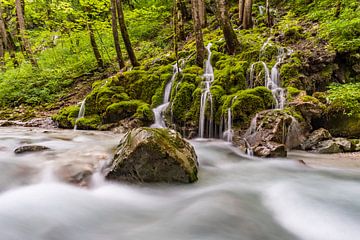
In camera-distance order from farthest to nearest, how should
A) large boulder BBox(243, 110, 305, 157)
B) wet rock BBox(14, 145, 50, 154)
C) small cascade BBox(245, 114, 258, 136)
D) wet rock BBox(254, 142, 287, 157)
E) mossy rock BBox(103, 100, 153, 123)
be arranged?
mossy rock BBox(103, 100, 153, 123)
small cascade BBox(245, 114, 258, 136)
large boulder BBox(243, 110, 305, 157)
wet rock BBox(254, 142, 287, 157)
wet rock BBox(14, 145, 50, 154)

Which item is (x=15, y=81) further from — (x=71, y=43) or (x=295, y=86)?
(x=295, y=86)

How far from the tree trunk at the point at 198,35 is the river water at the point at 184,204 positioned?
4.83m

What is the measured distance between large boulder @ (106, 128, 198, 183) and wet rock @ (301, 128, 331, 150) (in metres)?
3.11

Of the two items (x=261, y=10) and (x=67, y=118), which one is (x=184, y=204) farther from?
(x=261, y=10)

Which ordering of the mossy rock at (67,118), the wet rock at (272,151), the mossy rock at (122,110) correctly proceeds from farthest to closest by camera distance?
1. the mossy rock at (67,118)
2. the mossy rock at (122,110)
3. the wet rock at (272,151)

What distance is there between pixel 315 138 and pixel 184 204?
3.87 m

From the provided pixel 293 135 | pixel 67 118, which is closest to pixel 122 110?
pixel 67 118

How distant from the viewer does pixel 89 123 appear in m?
8.83

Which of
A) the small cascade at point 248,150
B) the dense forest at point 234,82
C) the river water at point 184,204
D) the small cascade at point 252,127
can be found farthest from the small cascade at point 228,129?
the river water at point 184,204

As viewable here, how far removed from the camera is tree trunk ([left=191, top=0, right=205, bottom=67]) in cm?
884

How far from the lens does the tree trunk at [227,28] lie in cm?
895

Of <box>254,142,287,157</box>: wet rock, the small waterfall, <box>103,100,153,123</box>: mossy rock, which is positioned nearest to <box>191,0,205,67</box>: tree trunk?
<box>103,100,153,123</box>: mossy rock

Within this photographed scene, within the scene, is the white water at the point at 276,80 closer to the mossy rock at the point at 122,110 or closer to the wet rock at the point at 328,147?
the wet rock at the point at 328,147

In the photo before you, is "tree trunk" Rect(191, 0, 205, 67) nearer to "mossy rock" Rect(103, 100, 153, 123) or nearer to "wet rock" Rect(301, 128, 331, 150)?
"mossy rock" Rect(103, 100, 153, 123)
